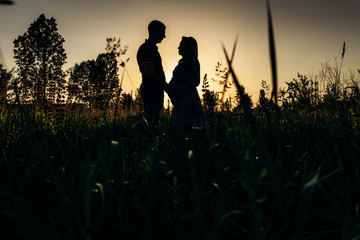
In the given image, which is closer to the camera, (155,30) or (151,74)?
(151,74)

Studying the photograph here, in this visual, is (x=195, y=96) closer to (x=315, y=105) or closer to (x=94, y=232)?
(x=315, y=105)

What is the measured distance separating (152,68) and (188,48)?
0.70m

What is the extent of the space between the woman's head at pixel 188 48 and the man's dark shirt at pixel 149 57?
51 centimetres

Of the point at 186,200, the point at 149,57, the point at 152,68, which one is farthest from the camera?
the point at 149,57

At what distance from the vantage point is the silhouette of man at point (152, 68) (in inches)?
164

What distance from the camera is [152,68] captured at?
13.7 ft

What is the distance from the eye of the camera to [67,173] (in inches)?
49.4

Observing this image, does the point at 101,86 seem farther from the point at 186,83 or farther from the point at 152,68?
the point at 186,83

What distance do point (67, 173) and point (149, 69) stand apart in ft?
10.2

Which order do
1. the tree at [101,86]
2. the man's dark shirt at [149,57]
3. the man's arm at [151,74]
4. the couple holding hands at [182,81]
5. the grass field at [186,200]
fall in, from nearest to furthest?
1. the grass field at [186,200]
2. the tree at [101,86]
3. the couple holding hands at [182,81]
4. the man's arm at [151,74]
5. the man's dark shirt at [149,57]

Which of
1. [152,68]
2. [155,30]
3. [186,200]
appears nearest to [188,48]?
A: [152,68]

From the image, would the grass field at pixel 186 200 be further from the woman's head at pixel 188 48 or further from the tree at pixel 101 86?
the woman's head at pixel 188 48

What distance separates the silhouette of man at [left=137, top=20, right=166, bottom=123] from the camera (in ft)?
13.7

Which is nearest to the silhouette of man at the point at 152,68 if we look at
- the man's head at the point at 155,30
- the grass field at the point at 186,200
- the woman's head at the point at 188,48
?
the man's head at the point at 155,30
